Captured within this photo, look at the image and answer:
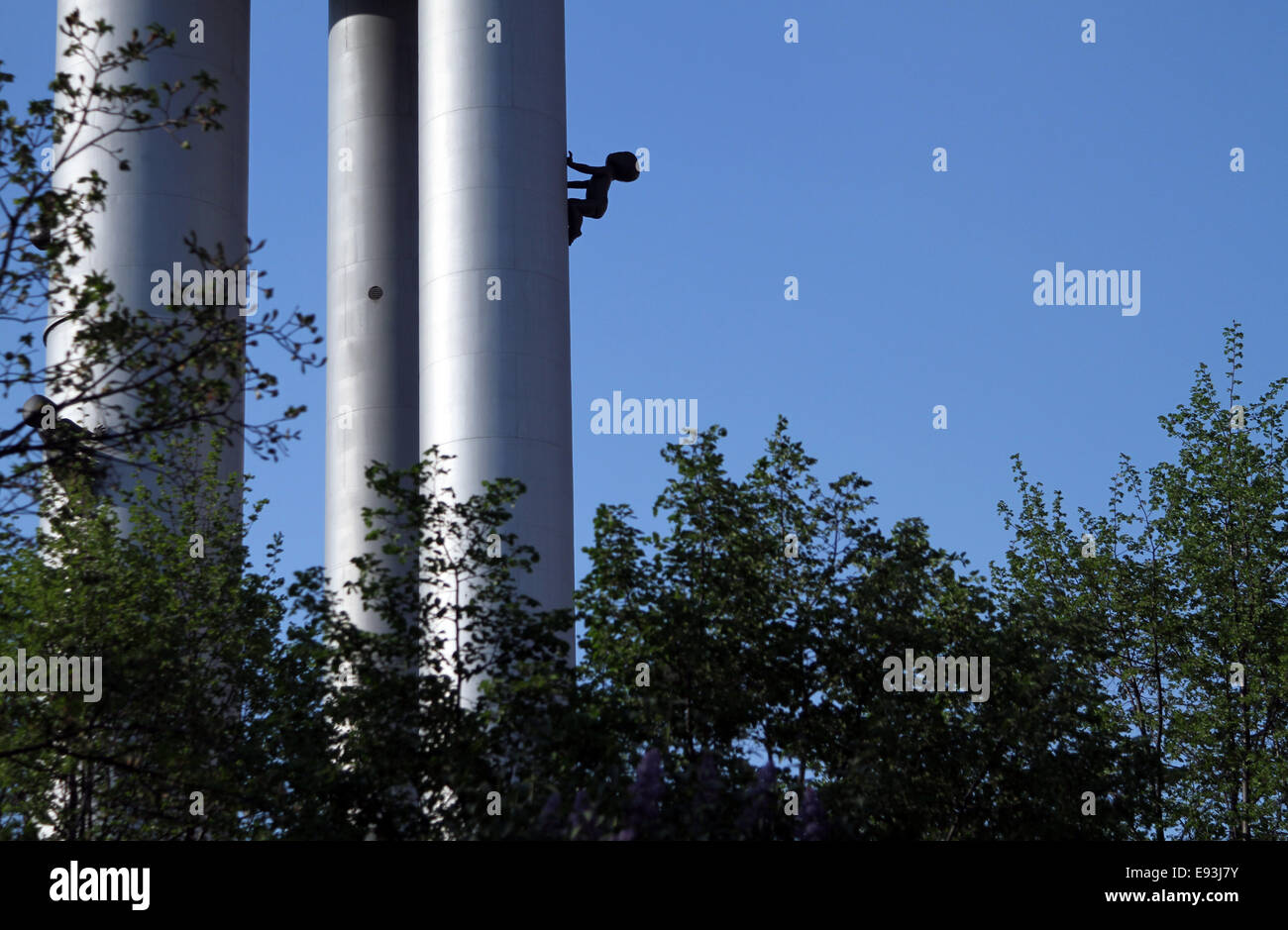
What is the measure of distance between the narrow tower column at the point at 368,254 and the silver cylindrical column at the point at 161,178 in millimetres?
6643

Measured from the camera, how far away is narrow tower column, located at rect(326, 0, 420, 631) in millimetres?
53000

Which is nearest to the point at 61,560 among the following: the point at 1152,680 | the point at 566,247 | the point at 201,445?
the point at 201,445

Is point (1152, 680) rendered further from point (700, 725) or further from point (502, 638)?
point (502, 638)

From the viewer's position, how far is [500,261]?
40.0m

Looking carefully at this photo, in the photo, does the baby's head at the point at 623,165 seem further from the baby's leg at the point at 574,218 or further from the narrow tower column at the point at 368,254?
the narrow tower column at the point at 368,254

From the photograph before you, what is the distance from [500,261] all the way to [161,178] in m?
10.3

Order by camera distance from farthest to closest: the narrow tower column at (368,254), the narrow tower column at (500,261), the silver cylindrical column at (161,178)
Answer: the narrow tower column at (368,254) < the silver cylindrical column at (161,178) < the narrow tower column at (500,261)

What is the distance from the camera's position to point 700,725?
25.0 metres

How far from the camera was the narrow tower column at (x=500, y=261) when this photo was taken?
39000 mm

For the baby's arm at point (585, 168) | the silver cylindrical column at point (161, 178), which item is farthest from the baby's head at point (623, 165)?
the silver cylindrical column at point (161, 178)

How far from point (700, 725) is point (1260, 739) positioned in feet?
75.8

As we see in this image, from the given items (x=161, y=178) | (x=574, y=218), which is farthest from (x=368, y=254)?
(x=574, y=218)

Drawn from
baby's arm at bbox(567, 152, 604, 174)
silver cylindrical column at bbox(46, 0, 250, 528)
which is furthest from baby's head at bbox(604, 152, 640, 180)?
silver cylindrical column at bbox(46, 0, 250, 528)

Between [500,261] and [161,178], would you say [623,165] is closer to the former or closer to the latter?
[500,261]
